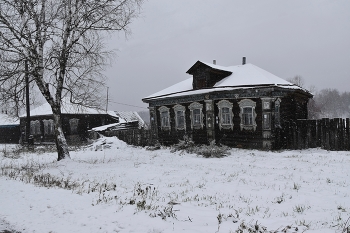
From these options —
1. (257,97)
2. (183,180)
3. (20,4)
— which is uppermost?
(20,4)

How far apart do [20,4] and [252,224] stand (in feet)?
38.6

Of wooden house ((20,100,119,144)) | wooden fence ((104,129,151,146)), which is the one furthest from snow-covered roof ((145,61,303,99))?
wooden house ((20,100,119,144))

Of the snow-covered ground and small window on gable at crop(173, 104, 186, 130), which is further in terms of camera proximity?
small window on gable at crop(173, 104, 186, 130)

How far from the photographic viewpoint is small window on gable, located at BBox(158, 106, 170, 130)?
782 inches

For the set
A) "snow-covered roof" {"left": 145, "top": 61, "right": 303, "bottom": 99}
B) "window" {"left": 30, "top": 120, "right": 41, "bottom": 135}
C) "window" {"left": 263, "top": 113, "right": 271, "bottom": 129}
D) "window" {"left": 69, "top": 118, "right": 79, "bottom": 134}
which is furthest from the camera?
"window" {"left": 30, "top": 120, "right": 41, "bottom": 135}

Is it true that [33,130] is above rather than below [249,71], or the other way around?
below

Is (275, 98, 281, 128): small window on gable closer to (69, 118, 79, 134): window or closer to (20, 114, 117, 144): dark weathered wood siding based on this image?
(20, 114, 117, 144): dark weathered wood siding

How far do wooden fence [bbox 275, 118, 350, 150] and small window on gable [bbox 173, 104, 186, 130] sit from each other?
6.76 meters

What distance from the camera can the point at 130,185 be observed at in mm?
7281

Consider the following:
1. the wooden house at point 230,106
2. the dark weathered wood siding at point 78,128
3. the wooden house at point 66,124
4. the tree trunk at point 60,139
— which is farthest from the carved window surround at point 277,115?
the dark weathered wood siding at point 78,128

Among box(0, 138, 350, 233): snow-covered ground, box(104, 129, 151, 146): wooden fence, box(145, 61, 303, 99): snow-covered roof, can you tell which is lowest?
box(0, 138, 350, 233): snow-covered ground

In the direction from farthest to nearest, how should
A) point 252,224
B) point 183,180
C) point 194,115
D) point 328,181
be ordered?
point 194,115 < point 183,180 < point 328,181 < point 252,224

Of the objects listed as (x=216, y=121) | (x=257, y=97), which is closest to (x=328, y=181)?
(x=257, y=97)

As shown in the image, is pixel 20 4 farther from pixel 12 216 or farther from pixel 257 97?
pixel 257 97
